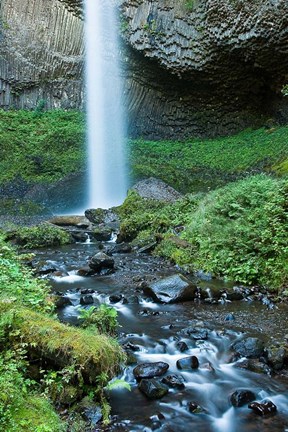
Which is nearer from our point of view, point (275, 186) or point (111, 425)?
point (111, 425)

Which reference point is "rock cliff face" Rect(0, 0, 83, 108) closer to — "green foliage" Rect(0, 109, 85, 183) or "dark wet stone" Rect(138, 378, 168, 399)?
"green foliage" Rect(0, 109, 85, 183)

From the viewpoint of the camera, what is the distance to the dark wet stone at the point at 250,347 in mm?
4543

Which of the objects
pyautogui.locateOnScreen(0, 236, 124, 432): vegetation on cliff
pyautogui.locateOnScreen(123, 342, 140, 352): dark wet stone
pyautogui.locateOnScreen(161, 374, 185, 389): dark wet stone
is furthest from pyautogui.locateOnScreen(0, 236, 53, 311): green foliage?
pyautogui.locateOnScreen(161, 374, 185, 389): dark wet stone

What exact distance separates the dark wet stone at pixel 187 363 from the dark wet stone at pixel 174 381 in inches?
8.5

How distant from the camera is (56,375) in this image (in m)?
3.47

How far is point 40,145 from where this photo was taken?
19062 millimetres

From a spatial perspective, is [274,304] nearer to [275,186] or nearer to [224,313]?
[224,313]

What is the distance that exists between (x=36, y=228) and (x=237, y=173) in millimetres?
9837

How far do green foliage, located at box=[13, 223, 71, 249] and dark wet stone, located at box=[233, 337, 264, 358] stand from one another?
7021 mm

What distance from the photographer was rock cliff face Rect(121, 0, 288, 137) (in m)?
18.7

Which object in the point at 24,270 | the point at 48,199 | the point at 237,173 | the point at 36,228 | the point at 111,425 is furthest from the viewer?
the point at 237,173

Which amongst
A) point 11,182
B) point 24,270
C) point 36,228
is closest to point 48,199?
point 11,182

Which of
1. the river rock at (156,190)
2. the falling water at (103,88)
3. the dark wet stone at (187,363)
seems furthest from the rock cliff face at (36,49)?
the dark wet stone at (187,363)

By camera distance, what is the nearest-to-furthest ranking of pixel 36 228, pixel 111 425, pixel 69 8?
1. pixel 111 425
2. pixel 36 228
3. pixel 69 8
